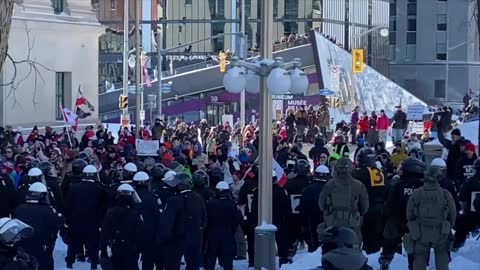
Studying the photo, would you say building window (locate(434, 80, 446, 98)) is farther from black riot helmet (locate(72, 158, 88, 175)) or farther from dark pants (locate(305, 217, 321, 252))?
black riot helmet (locate(72, 158, 88, 175))

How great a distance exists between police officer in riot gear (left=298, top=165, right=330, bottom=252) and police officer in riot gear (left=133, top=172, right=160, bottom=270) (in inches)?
90.3

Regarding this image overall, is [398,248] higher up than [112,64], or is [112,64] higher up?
[112,64]

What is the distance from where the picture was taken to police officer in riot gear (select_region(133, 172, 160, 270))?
52.4 ft

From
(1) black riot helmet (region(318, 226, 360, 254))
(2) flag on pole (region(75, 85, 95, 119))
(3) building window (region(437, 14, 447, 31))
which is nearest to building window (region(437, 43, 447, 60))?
(3) building window (region(437, 14, 447, 31))

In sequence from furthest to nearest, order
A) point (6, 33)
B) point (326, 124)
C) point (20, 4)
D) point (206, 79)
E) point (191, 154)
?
1. point (206, 79)
2. point (326, 124)
3. point (20, 4)
4. point (191, 154)
5. point (6, 33)

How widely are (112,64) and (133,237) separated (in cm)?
7310

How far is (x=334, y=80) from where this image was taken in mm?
59750

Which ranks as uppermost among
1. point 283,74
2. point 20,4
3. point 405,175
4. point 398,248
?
point 20,4

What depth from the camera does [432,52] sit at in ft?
333

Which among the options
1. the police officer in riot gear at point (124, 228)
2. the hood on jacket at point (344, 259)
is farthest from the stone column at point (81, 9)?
the hood on jacket at point (344, 259)

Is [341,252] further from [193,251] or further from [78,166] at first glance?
[78,166]

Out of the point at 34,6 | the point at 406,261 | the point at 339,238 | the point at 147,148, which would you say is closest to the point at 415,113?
the point at 34,6

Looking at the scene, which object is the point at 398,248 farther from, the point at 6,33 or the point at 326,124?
the point at 326,124

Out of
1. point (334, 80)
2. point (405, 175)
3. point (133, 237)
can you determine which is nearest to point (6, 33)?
point (133, 237)
